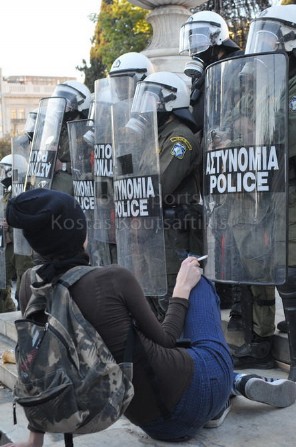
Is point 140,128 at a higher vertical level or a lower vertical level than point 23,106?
lower

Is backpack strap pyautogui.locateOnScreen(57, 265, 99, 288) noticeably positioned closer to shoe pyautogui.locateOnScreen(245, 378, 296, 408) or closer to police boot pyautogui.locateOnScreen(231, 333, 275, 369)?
shoe pyautogui.locateOnScreen(245, 378, 296, 408)

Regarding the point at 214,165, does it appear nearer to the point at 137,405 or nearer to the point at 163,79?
the point at 163,79

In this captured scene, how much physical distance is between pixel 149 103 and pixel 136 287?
1.90m

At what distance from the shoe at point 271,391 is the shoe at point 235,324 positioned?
0.89 metres

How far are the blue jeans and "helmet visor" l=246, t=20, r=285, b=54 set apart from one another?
4.46 ft

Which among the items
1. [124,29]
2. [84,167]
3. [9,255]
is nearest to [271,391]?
[84,167]

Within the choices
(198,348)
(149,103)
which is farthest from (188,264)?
(149,103)

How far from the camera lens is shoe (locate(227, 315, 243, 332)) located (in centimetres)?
383

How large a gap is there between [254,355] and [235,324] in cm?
37

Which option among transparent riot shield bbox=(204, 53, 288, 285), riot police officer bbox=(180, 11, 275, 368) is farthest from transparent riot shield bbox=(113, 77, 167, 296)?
transparent riot shield bbox=(204, 53, 288, 285)

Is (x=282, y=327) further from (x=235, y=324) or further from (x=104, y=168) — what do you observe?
(x=104, y=168)

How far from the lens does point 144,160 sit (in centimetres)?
380

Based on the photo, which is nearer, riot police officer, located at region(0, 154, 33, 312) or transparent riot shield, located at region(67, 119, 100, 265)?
transparent riot shield, located at region(67, 119, 100, 265)

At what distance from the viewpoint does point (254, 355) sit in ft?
11.5
